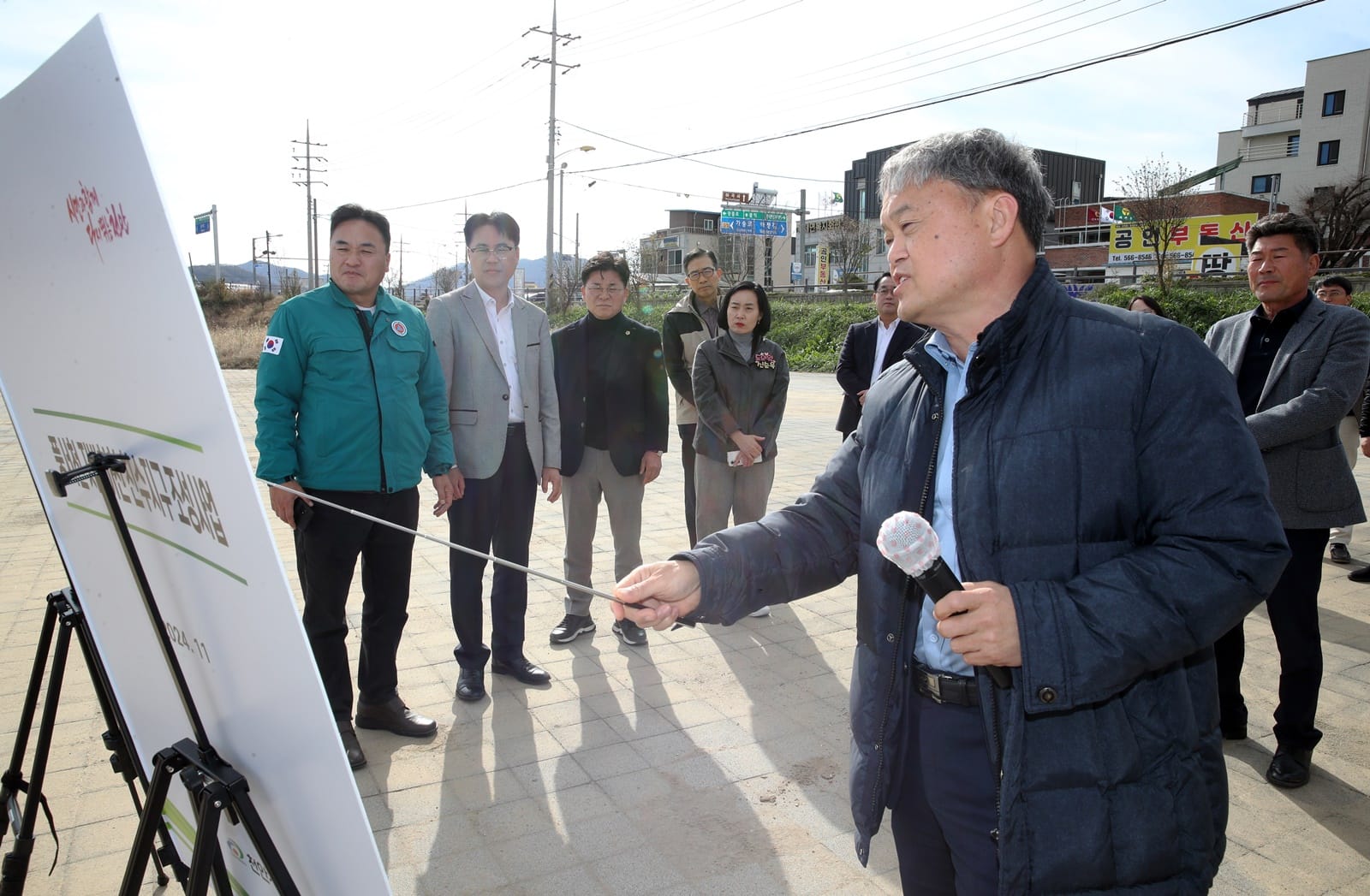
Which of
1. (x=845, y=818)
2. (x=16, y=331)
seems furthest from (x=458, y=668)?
(x=16, y=331)

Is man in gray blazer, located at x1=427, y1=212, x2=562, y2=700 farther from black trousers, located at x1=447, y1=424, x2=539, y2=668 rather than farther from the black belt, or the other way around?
the black belt

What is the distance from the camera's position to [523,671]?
4246 mm

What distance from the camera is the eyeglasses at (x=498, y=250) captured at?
4.25m

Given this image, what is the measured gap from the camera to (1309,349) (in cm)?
350

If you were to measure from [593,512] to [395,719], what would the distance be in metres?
1.72

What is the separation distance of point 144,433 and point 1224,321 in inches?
170

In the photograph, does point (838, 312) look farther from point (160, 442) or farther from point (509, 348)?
point (160, 442)

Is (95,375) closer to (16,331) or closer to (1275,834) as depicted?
(16,331)

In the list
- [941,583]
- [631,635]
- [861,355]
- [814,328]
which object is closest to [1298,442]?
[861,355]

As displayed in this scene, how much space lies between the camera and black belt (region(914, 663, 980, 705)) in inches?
65.0

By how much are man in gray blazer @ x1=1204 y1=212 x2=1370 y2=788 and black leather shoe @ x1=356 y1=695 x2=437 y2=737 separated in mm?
3151

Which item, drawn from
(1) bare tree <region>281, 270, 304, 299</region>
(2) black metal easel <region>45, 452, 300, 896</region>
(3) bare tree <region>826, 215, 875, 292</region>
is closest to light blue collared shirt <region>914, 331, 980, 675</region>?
(2) black metal easel <region>45, 452, 300, 896</region>

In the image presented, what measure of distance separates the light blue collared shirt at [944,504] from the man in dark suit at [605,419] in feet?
10.6

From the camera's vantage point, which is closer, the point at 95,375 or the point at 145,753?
the point at 95,375
